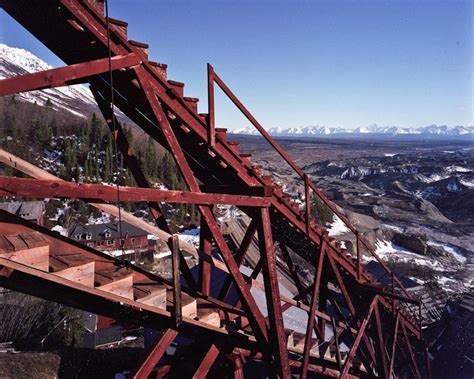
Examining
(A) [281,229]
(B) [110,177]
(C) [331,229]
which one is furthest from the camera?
(B) [110,177]

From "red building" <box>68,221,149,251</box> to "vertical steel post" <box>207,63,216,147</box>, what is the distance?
37339mm

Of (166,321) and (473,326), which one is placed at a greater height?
(166,321)

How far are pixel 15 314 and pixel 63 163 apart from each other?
56.6 metres

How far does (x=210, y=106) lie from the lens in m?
4.21

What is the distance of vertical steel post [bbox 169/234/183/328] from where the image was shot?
361 centimetres

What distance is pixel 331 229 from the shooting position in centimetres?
4838

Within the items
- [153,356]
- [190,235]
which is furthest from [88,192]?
[190,235]

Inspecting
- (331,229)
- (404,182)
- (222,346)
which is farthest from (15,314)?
(404,182)

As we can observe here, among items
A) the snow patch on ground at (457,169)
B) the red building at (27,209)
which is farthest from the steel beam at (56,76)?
the snow patch on ground at (457,169)

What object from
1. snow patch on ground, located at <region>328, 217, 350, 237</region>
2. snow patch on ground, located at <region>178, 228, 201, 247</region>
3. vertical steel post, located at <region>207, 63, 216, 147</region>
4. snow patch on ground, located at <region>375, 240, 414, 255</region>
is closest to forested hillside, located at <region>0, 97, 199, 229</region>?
snow patch on ground, located at <region>178, 228, 201, 247</region>

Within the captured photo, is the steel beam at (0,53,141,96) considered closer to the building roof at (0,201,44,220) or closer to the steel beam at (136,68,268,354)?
the steel beam at (136,68,268,354)

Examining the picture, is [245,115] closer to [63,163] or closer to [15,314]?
[15,314]

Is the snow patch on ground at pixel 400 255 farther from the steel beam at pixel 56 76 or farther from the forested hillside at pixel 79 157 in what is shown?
the steel beam at pixel 56 76

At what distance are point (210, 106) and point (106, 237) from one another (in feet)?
130
